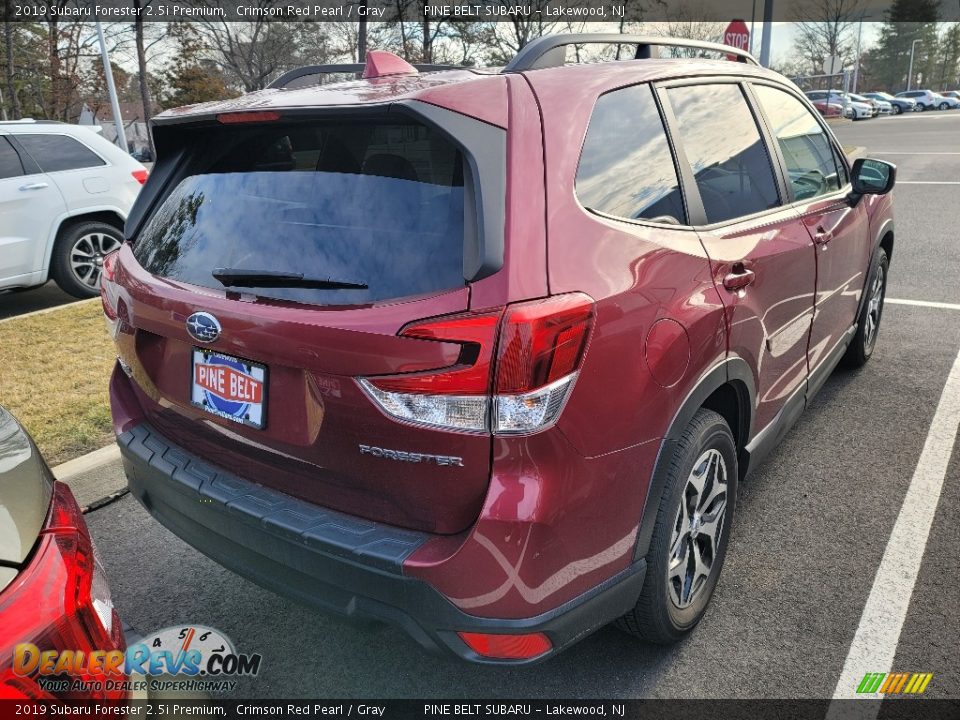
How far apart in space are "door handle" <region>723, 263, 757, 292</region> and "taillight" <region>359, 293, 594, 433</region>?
0.86 m

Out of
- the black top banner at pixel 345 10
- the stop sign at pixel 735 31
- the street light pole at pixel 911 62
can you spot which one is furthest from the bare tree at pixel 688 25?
the street light pole at pixel 911 62

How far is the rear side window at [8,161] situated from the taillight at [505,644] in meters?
7.00

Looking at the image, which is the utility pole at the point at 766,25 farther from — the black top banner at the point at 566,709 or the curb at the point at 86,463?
the black top banner at the point at 566,709

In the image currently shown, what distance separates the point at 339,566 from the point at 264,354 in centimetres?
58

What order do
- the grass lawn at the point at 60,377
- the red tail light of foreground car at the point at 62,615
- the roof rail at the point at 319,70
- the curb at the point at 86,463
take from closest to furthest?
the red tail light of foreground car at the point at 62,615, the roof rail at the point at 319,70, the curb at the point at 86,463, the grass lawn at the point at 60,377

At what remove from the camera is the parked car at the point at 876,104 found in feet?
163

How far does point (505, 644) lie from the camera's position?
5.91 feet

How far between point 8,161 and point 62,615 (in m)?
6.99

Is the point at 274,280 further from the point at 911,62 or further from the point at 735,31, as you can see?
the point at 911,62

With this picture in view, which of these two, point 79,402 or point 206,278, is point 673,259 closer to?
point 206,278

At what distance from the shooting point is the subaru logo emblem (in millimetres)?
2021

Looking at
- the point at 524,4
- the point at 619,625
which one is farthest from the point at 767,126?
the point at 524,4

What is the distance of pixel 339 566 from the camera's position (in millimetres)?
→ 1854

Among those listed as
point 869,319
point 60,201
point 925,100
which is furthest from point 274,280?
point 925,100
